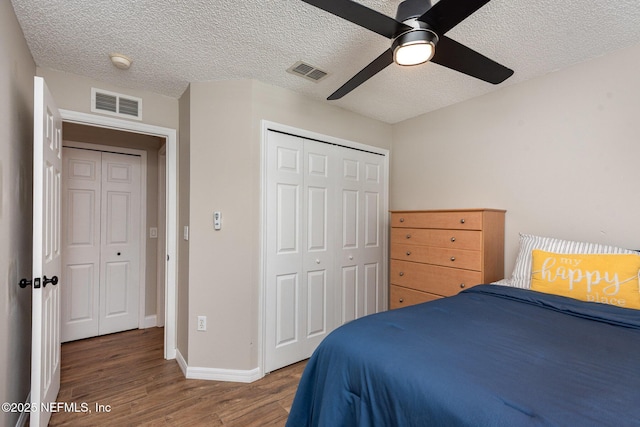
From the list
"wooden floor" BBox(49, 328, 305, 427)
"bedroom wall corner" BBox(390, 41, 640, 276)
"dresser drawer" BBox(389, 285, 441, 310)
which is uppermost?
"bedroom wall corner" BBox(390, 41, 640, 276)

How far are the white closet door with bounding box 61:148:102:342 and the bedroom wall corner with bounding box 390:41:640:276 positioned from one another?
11.6 ft

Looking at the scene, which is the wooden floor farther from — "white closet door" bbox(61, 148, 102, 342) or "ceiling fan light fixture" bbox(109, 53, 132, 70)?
"ceiling fan light fixture" bbox(109, 53, 132, 70)

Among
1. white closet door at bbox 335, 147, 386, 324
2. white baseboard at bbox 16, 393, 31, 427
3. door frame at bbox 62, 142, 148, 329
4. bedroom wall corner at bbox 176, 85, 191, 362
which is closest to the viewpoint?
white baseboard at bbox 16, 393, 31, 427

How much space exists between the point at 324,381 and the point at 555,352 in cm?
87

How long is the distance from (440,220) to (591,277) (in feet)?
3.30

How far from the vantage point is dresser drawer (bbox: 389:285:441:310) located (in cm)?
255

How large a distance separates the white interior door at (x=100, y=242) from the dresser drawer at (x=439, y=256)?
9.64 feet

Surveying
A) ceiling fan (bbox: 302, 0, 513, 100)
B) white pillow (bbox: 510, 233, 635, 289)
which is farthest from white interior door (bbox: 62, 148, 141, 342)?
white pillow (bbox: 510, 233, 635, 289)

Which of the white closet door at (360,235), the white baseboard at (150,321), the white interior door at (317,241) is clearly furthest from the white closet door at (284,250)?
the white baseboard at (150,321)

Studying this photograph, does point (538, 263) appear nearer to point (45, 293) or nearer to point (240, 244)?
point (240, 244)

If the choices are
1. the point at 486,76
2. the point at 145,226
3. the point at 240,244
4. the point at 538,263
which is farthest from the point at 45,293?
the point at 538,263

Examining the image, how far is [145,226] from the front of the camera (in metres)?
3.41

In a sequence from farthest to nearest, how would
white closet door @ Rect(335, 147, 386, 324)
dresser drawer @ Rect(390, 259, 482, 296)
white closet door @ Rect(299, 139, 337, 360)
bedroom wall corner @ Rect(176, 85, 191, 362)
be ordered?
white closet door @ Rect(335, 147, 386, 324), white closet door @ Rect(299, 139, 337, 360), bedroom wall corner @ Rect(176, 85, 191, 362), dresser drawer @ Rect(390, 259, 482, 296)

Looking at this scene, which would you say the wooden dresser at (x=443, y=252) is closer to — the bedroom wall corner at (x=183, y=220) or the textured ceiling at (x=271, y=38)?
the textured ceiling at (x=271, y=38)
